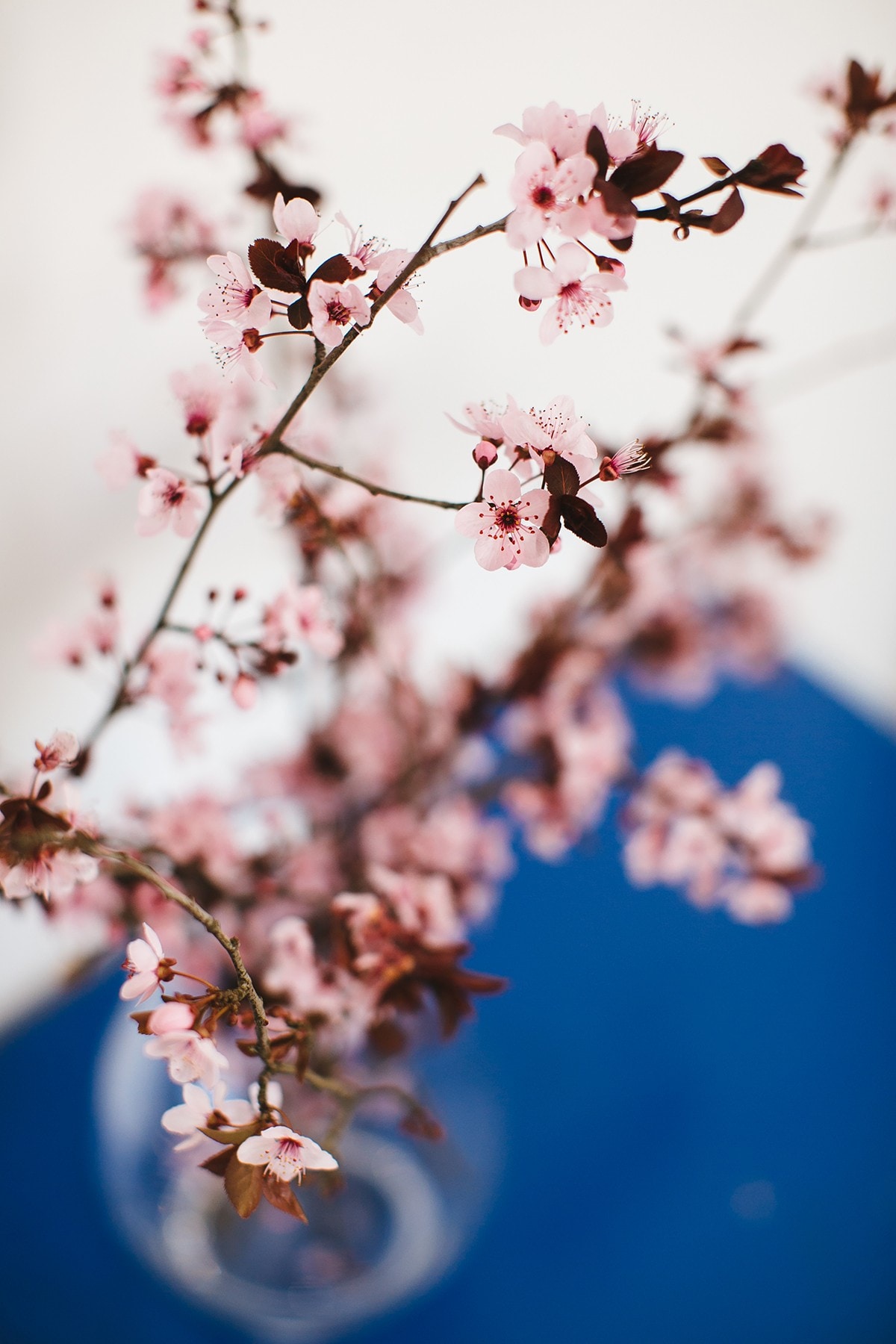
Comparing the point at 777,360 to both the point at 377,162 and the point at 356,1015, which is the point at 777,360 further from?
the point at 356,1015

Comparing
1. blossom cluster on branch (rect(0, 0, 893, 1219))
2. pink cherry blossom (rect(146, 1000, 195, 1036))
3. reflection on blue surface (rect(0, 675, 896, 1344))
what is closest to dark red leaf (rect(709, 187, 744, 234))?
blossom cluster on branch (rect(0, 0, 893, 1219))

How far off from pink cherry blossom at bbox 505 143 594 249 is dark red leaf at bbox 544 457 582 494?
0.23ft

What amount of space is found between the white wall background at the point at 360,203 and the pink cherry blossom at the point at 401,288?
286 millimetres

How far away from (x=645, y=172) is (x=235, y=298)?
0.47ft

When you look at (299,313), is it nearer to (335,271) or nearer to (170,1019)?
(335,271)

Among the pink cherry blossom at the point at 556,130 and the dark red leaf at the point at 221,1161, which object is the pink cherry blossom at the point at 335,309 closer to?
the pink cherry blossom at the point at 556,130

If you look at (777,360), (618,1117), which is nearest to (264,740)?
(618,1117)

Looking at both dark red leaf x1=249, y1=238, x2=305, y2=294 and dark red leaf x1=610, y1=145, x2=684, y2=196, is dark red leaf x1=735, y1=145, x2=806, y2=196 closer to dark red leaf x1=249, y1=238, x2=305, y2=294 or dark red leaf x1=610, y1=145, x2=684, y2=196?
dark red leaf x1=610, y1=145, x2=684, y2=196

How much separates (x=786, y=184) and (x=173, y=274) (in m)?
0.35

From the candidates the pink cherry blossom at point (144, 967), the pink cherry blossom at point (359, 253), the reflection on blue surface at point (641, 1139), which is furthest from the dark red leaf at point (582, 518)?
the reflection on blue surface at point (641, 1139)

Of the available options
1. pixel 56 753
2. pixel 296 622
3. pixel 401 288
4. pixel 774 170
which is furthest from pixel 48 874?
pixel 774 170

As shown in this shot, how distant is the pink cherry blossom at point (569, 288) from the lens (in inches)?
11.2

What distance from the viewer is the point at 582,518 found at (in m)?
0.30

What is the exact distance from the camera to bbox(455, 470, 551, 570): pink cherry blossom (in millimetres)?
307
